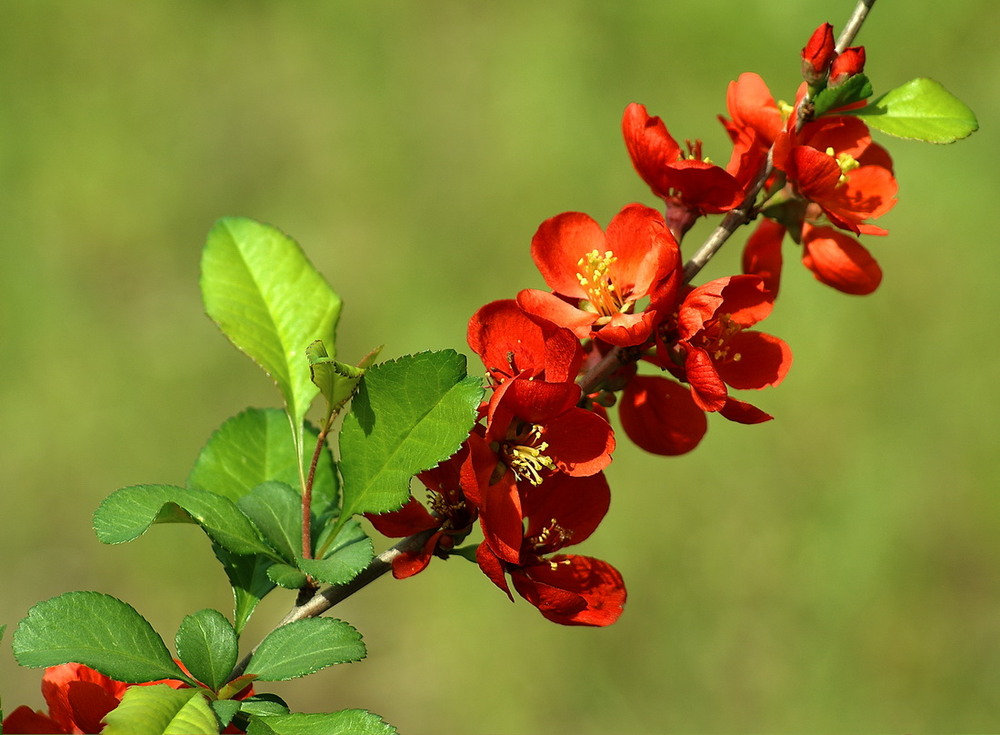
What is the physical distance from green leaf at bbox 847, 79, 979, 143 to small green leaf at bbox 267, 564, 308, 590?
65 centimetres

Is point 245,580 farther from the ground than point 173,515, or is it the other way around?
point 173,515

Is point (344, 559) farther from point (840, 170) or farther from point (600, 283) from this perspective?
point (840, 170)

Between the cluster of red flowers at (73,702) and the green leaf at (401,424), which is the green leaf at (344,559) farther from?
the cluster of red flowers at (73,702)

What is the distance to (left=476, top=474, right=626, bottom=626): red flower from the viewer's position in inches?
38.2

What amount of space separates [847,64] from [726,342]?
0.91 feet

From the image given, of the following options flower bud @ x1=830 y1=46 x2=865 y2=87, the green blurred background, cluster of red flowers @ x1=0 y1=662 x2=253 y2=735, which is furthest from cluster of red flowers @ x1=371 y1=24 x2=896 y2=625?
the green blurred background

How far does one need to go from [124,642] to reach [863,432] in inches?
106

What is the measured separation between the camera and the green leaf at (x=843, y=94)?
3.02 feet

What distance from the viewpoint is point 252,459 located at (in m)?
1.12

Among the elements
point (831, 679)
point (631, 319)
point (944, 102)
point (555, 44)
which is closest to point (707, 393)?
point (631, 319)

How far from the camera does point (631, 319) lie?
0.91 meters

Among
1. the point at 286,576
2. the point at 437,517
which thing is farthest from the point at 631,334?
the point at 286,576

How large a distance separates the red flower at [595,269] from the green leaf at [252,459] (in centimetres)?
27

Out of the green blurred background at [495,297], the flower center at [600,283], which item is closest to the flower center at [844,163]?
the flower center at [600,283]
